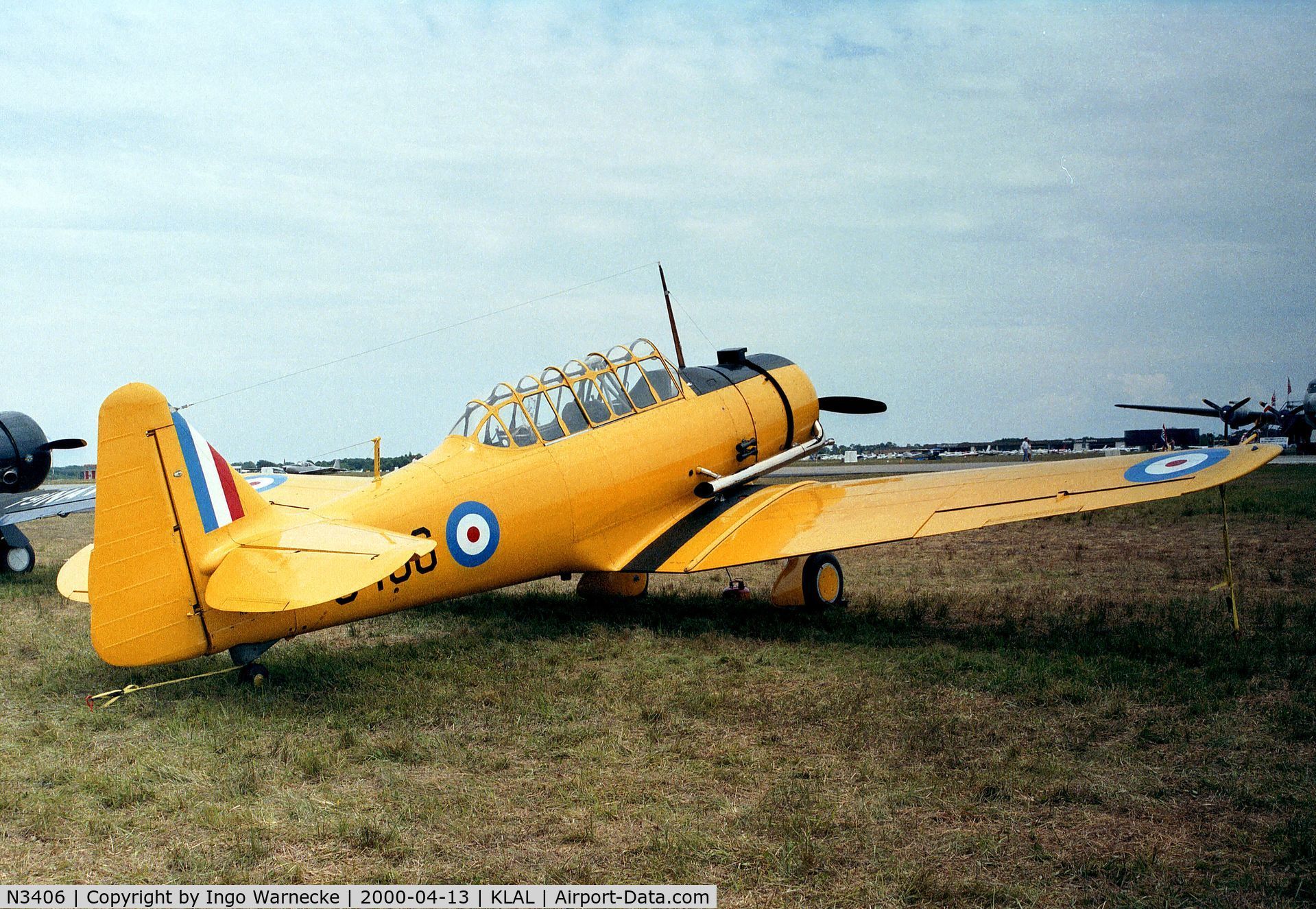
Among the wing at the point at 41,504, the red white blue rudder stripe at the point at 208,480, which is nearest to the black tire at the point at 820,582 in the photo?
the red white blue rudder stripe at the point at 208,480

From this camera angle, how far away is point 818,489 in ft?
31.3

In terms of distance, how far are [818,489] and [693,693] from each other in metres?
3.98

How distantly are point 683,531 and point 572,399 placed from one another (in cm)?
169

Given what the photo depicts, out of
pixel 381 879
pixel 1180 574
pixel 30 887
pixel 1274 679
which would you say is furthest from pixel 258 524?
pixel 1180 574

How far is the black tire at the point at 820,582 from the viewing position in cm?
874

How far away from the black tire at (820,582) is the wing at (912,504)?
1.45ft

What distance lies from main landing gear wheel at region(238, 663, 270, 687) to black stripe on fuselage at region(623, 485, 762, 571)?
3379mm

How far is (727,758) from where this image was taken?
15.9ft

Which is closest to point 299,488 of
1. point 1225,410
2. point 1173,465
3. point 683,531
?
point 683,531

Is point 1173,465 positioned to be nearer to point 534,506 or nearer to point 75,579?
point 534,506

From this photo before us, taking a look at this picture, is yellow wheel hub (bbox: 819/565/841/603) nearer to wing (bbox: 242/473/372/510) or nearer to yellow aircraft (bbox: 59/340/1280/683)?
yellow aircraft (bbox: 59/340/1280/683)

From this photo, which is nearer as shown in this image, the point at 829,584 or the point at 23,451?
the point at 829,584

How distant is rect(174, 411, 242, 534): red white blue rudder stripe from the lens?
230 inches

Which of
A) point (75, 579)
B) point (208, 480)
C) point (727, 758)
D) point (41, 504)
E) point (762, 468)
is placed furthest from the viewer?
point (41, 504)
